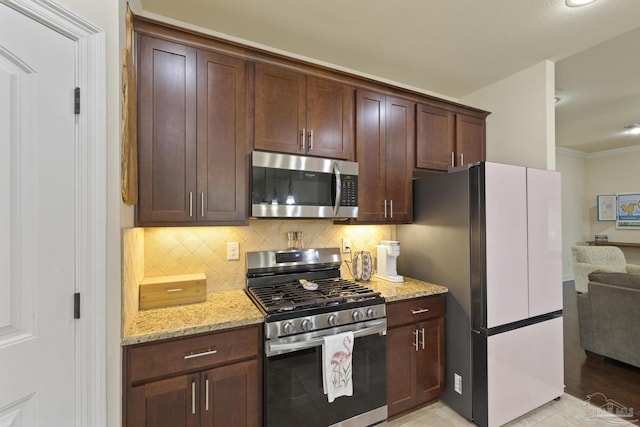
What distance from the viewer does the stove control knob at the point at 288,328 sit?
1586mm

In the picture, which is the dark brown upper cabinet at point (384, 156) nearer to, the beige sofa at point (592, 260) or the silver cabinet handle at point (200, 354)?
the silver cabinet handle at point (200, 354)

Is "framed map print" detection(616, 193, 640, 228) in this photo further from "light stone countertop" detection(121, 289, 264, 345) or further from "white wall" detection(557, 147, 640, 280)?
"light stone countertop" detection(121, 289, 264, 345)

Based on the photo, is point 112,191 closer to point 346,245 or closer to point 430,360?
point 346,245

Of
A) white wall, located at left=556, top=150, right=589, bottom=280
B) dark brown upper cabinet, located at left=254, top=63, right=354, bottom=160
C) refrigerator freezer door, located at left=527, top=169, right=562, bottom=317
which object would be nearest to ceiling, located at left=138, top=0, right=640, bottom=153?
dark brown upper cabinet, located at left=254, top=63, right=354, bottom=160

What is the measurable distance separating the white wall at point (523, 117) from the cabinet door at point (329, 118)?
5.34 ft

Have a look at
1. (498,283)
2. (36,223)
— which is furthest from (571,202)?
(36,223)

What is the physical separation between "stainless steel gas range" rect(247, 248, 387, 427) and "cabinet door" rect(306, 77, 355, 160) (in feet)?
3.05

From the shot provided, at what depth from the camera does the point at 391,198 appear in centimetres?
236

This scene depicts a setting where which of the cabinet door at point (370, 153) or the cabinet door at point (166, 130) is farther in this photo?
the cabinet door at point (370, 153)

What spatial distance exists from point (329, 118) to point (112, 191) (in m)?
1.45

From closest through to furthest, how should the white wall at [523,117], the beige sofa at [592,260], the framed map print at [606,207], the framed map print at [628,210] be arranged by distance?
the white wall at [523,117], the beige sofa at [592,260], the framed map print at [628,210], the framed map print at [606,207]

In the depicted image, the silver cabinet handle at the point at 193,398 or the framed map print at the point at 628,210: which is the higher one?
the framed map print at the point at 628,210

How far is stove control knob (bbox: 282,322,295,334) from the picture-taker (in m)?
1.59

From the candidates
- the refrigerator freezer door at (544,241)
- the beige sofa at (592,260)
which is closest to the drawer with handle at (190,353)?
the refrigerator freezer door at (544,241)
